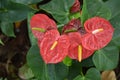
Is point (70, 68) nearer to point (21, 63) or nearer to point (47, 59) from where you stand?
point (47, 59)

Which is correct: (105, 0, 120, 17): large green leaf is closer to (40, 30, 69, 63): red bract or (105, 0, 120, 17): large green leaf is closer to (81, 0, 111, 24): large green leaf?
(81, 0, 111, 24): large green leaf

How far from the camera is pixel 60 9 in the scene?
992 mm

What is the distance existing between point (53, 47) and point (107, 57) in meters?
0.24

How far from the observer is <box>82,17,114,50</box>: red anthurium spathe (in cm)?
84

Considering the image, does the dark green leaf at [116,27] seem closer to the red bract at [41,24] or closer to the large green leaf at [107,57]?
the large green leaf at [107,57]

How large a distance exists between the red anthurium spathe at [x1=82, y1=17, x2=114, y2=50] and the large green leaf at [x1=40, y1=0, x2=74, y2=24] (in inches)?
5.6

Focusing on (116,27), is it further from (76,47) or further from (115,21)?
(76,47)

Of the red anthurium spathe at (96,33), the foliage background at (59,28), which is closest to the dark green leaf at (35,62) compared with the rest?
the foliage background at (59,28)

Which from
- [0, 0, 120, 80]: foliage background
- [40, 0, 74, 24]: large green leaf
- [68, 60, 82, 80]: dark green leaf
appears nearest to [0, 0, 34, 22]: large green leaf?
[0, 0, 120, 80]: foliage background

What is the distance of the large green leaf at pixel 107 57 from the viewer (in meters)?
1.02

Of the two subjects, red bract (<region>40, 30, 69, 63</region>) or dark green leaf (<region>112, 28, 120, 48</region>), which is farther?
dark green leaf (<region>112, 28, 120, 48</region>)

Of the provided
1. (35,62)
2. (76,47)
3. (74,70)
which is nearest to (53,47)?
(76,47)

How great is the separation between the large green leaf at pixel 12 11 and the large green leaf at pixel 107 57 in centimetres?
29

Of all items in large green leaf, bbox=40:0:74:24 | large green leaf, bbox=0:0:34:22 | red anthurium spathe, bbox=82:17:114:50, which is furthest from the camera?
large green leaf, bbox=0:0:34:22
